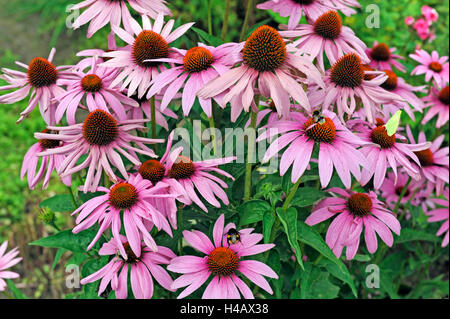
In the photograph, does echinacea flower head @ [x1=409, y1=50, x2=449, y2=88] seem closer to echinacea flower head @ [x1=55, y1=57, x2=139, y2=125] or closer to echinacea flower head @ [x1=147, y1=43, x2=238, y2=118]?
echinacea flower head @ [x1=147, y1=43, x2=238, y2=118]

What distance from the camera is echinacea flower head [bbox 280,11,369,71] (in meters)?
1.16

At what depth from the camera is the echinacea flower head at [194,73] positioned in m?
0.96

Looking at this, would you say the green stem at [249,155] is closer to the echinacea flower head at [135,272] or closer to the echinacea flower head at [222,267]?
the echinacea flower head at [222,267]

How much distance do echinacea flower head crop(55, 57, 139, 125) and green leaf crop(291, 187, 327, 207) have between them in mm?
448

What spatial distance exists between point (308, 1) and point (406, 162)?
1.77 feet

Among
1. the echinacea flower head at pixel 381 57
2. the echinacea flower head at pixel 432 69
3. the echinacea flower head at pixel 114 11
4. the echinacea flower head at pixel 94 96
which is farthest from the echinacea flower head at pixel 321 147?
the echinacea flower head at pixel 432 69

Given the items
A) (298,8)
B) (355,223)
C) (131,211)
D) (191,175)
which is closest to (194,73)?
(191,175)

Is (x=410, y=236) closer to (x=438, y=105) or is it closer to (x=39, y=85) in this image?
(x=438, y=105)

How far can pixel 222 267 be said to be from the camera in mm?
977

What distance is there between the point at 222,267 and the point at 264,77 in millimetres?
419

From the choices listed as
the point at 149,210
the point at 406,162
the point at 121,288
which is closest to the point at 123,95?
the point at 149,210

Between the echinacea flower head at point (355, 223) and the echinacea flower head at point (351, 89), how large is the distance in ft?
0.76

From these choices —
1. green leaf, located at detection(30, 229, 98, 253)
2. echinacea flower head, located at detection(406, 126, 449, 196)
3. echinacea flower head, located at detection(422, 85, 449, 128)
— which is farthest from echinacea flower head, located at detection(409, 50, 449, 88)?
green leaf, located at detection(30, 229, 98, 253)
